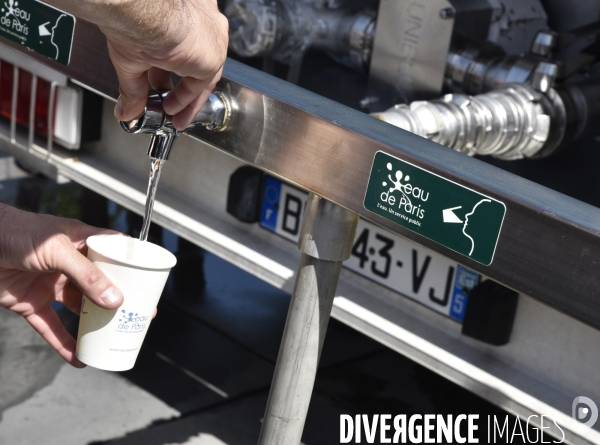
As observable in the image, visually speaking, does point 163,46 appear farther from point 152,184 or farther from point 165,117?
point 152,184

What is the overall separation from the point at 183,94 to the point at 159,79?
2.5 inches

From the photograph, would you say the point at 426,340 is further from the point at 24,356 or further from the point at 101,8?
the point at 24,356

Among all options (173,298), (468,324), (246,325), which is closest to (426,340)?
(468,324)

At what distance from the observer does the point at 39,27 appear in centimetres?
150

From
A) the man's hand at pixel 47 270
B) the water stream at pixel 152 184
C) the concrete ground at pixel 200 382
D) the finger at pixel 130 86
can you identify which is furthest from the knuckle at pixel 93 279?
the concrete ground at pixel 200 382

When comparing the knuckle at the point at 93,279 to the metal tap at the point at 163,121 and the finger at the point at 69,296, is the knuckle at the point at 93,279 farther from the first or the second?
the finger at the point at 69,296

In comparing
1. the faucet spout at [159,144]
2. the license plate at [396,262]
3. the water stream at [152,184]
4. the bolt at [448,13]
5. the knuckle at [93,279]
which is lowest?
the license plate at [396,262]

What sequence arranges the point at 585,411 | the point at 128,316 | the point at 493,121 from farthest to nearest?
1. the point at 493,121
2. the point at 585,411
3. the point at 128,316

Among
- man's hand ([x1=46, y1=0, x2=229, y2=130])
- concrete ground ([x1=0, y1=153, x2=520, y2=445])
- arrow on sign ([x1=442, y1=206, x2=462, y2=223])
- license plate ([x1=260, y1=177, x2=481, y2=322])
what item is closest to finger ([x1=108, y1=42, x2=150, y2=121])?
man's hand ([x1=46, y1=0, x2=229, y2=130])

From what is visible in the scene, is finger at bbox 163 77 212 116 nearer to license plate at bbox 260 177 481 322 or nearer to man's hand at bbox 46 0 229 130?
man's hand at bbox 46 0 229 130

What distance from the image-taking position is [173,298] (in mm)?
2812

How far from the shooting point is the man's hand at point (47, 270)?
118 centimetres

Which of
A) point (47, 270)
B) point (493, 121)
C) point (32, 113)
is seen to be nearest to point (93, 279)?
point (47, 270)

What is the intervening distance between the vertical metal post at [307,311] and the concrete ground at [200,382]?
2.89 ft
